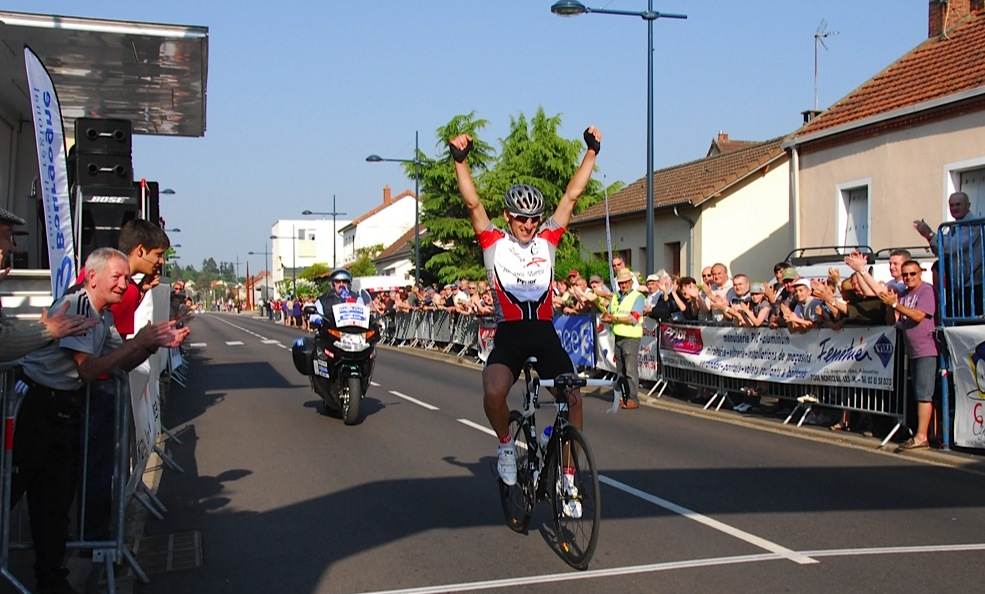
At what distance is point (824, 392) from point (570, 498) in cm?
664

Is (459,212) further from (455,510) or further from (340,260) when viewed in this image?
(340,260)

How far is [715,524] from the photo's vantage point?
650 cm

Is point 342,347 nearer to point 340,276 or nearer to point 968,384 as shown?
point 340,276

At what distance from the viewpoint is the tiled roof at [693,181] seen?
3219 centimetres

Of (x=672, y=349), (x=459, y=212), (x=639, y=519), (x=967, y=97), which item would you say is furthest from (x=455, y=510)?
(x=459, y=212)

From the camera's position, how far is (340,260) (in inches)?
4587

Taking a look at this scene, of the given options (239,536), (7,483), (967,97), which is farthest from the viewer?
(967,97)

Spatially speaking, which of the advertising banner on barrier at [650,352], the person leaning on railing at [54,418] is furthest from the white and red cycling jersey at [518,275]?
the advertising banner on barrier at [650,352]

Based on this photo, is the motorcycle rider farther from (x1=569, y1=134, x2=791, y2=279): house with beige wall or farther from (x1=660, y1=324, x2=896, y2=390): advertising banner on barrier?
(x1=569, y1=134, x2=791, y2=279): house with beige wall

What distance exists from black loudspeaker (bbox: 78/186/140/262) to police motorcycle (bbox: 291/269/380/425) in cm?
220

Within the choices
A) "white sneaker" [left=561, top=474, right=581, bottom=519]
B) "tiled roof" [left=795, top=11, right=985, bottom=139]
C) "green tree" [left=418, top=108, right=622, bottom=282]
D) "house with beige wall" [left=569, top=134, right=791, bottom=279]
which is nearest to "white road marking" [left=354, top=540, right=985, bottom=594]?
"white sneaker" [left=561, top=474, right=581, bottom=519]

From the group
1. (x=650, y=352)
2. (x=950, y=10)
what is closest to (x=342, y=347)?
(x=650, y=352)

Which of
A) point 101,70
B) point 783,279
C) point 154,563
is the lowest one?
point 154,563

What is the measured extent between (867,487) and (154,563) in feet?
17.3
